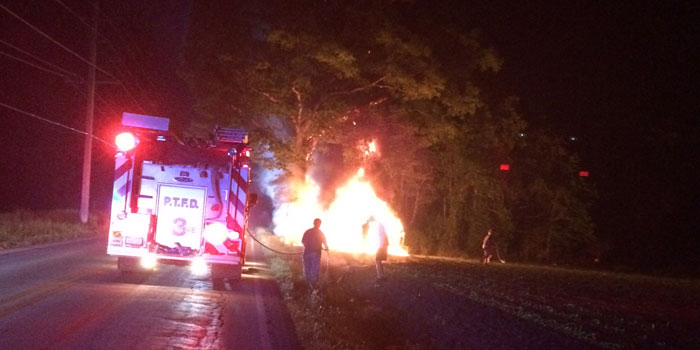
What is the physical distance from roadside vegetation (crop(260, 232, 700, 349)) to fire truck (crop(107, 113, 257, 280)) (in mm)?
2070

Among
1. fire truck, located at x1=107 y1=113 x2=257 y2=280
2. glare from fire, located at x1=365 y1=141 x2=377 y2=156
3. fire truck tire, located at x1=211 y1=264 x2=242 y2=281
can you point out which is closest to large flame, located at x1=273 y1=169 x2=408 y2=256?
glare from fire, located at x1=365 y1=141 x2=377 y2=156

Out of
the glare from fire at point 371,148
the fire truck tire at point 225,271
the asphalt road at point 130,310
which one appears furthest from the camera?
the glare from fire at point 371,148

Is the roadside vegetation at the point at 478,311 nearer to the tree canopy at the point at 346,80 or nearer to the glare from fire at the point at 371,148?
the tree canopy at the point at 346,80

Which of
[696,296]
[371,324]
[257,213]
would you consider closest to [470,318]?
[371,324]

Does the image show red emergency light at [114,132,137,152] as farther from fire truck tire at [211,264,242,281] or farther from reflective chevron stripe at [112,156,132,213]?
fire truck tire at [211,264,242,281]

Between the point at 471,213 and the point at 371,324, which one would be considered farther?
the point at 471,213

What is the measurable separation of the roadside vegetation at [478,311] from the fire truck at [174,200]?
207 centimetres

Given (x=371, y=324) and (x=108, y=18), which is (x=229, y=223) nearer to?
(x=371, y=324)

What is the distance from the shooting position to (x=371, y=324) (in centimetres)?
1500

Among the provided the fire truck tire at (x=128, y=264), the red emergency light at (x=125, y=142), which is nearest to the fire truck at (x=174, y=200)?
the red emergency light at (x=125, y=142)

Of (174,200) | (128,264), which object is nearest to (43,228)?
(128,264)

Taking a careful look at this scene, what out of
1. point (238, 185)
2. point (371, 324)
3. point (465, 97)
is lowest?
point (371, 324)

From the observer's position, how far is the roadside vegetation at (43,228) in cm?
2708

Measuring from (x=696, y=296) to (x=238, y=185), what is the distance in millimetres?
13857
